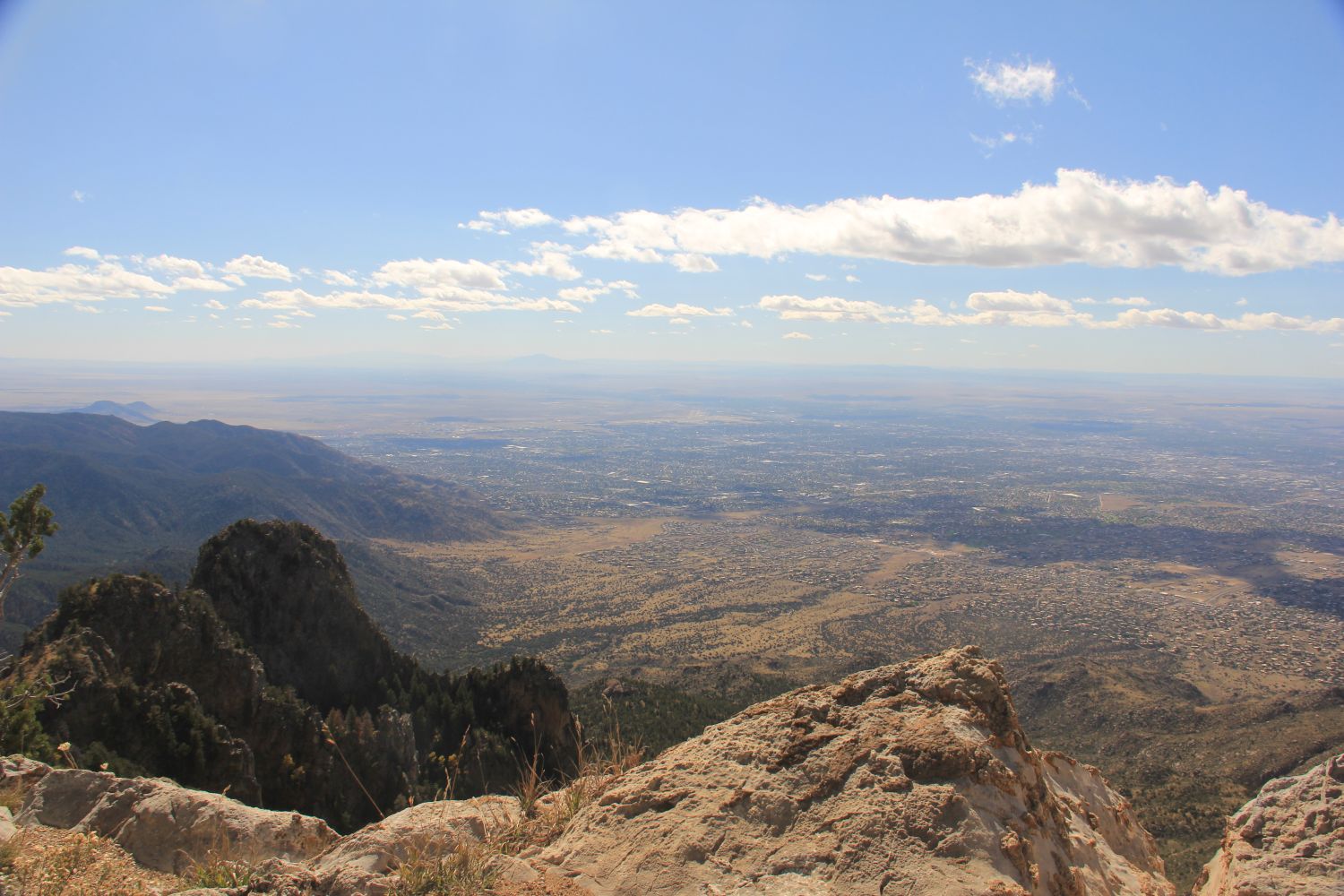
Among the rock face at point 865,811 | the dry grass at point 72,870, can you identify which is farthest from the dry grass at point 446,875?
the dry grass at point 72,870

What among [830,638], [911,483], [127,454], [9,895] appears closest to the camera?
[9,895]

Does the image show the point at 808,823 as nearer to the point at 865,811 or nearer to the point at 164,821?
the point at 865,811

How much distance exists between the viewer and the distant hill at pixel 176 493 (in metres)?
75.6

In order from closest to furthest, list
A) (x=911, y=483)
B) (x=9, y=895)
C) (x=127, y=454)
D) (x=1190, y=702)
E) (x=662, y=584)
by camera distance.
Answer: (x=9, y=895) < (x=1190, y=702) < (x=662, y=584) < (x=127, y=454) < (x=911, y=483)

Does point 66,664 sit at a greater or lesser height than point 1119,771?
greater

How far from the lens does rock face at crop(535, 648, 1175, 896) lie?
18.1 feet

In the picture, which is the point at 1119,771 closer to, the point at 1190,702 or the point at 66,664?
the point at 1190,702

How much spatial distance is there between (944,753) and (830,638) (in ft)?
223

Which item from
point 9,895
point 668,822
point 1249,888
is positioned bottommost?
point 1249,888

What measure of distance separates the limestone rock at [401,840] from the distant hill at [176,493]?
5623 cm

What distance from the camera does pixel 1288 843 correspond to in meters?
6.81

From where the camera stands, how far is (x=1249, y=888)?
6.16 metres

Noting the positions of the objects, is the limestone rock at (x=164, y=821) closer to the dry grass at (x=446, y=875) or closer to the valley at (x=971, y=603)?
the dry grass at (x=446, y=875)

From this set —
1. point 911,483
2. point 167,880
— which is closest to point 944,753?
point 167,880
